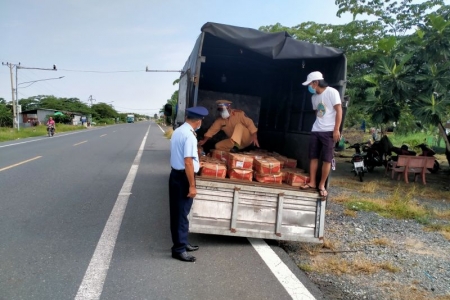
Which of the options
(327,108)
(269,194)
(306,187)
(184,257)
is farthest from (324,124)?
(184,257)

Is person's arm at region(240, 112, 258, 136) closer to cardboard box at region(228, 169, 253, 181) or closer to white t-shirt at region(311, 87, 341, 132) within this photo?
cardboard box at region(228, 169, 253, 181)

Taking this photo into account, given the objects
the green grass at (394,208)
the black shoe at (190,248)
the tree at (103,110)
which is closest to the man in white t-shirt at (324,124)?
the black shoe at (190,248)

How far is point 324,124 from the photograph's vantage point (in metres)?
4.71

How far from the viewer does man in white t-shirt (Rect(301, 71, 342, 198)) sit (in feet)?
15.0

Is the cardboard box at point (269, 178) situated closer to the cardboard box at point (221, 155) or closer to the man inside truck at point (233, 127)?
the cardboard box at point (221, 155)

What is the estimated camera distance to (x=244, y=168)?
4918 mm

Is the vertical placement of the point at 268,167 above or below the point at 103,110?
above

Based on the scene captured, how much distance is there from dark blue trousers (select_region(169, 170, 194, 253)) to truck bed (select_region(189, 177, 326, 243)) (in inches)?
14.0

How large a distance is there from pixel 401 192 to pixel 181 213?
22.2 feet

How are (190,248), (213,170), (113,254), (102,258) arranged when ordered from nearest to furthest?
(102,258)
(113,254)
(190,248)
(213,170)

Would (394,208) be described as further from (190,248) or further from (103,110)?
(103,110)

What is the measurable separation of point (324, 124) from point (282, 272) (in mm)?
2064

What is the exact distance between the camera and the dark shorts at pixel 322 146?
464 cm

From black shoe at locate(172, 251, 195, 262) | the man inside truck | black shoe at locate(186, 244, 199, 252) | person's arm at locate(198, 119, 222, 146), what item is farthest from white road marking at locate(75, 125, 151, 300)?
the man inside truck
